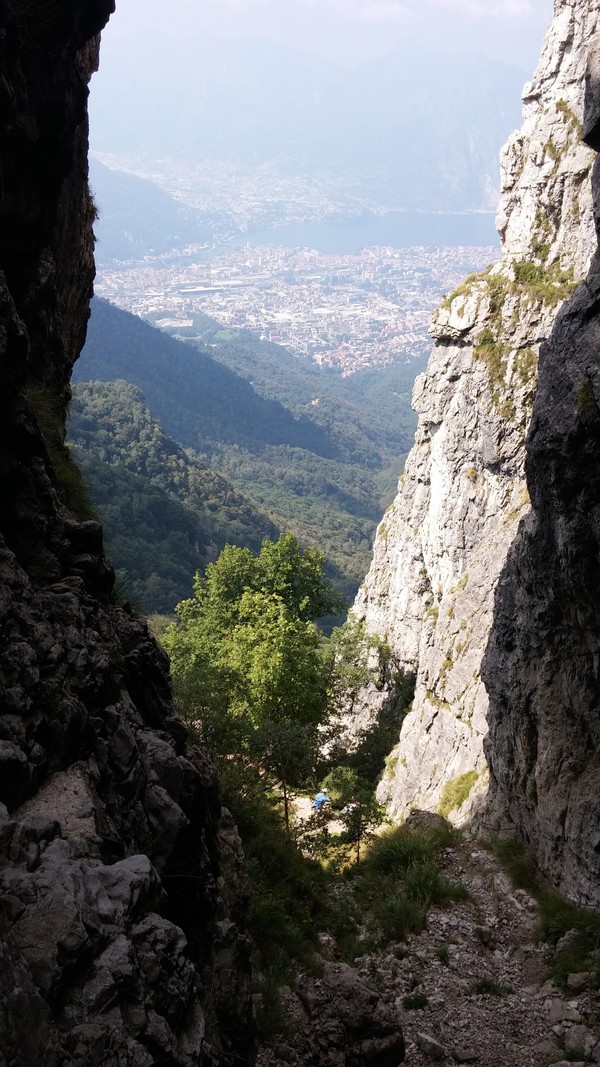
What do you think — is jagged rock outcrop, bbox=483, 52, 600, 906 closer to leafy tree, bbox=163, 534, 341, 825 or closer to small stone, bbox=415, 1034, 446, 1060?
small stone, bbox=415, 1034, 446, 1060

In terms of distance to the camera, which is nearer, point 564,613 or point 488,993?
point 488,993

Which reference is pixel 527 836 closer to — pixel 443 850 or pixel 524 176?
pixel 443 850

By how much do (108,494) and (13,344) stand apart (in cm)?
8936

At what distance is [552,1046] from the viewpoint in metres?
10.8

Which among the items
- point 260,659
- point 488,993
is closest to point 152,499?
point 260,659

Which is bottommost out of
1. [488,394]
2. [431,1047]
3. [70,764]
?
[431,1047]

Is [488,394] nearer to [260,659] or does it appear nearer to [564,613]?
[260,659]

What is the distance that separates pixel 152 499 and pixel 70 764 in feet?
314

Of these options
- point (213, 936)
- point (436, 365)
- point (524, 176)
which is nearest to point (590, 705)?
point (213, 936)

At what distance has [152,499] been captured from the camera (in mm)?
101438

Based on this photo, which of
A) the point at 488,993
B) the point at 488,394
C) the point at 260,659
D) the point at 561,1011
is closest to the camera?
the point at 561,1011

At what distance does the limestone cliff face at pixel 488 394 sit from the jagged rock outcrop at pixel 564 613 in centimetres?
756

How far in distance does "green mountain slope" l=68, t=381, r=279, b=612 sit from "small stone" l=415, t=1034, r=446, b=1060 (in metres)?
63.9

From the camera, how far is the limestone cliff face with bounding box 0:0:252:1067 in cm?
534
